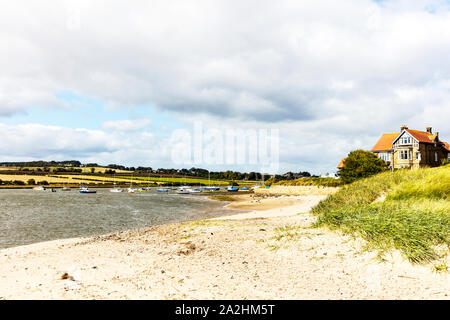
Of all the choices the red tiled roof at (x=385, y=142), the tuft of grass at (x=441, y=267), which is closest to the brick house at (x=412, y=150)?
the red tiled roof at (x=385, y=142)

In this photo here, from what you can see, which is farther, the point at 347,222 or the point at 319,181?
the point at 319,181

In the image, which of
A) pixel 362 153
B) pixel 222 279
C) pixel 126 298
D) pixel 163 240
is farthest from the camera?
pixel 362 153

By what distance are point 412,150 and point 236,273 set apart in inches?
2519

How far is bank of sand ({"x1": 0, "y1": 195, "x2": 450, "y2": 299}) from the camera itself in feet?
26.3

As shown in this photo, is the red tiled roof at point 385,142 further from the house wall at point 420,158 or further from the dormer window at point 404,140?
the dormer window at point 404,140

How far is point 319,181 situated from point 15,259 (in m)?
83.5

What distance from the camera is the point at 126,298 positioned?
7.89 metres

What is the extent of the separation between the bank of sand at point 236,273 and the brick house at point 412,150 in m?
54.0

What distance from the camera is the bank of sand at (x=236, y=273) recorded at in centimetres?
802

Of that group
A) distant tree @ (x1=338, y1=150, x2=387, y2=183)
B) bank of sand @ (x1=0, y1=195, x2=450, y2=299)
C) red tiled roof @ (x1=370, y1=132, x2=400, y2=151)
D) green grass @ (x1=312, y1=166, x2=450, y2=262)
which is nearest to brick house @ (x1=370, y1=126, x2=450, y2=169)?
red tiled roof @ (x1=370, y1=132, x2=400, y2=151)

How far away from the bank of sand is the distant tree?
1577 inches

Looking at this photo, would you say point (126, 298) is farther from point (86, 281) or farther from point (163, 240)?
point (163, 240)
